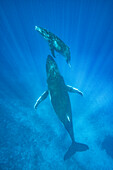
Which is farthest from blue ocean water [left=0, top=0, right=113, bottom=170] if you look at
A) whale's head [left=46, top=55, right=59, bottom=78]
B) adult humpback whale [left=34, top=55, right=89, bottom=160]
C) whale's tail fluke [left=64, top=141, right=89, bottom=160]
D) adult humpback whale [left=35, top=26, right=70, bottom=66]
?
adult humpback whale [left=35, top=26, right=70, bottom=66]

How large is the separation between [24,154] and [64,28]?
30.3 m

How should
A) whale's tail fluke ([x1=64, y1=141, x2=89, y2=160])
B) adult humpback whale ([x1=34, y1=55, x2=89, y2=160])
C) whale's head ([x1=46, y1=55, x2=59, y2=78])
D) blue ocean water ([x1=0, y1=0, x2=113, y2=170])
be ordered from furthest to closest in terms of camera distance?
blue ocean water ([x1=0, y1=0, x2=113, y2=170]) < whale's tail fluke ([x1=64, y1=141, x2=89, y2=160]) < whale's head ([x1=46, y1=55, x2=59, y2=78]) < adult humpback whale ([x1=34, y1=55, x2=89, y2=160])

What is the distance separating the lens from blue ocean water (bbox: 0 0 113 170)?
10.8 metres

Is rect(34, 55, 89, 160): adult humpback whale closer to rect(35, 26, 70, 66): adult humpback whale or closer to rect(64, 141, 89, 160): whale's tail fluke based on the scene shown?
rect(35, 26, 70, 66): adult humpback whale

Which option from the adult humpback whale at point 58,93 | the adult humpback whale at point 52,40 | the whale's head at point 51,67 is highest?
the adult humpback whale at point 52,40

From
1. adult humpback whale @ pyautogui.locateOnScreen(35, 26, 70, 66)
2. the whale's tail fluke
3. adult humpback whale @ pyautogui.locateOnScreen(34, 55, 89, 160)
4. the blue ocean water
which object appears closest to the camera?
adult humpback whale @ pyautogui.locateOnScreen(35, 26, 70, 66)

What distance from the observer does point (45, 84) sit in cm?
1834

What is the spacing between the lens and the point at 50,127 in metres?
13.3

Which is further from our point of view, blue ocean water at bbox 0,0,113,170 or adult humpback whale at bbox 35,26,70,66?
blue ocean water at bbox 0,0,113,170

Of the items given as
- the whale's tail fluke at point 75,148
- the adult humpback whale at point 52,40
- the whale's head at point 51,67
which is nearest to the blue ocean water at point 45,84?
the whale's tail fluke at point 75,148

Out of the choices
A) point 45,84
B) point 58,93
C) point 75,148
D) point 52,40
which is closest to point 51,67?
point 52,40

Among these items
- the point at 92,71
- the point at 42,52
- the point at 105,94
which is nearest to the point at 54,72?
the point at 105,94

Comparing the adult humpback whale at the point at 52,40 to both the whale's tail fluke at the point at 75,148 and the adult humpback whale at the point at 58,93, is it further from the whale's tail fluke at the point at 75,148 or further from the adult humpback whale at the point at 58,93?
the whale's tail fluke at the point at 75,148

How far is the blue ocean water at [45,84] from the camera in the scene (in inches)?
424
